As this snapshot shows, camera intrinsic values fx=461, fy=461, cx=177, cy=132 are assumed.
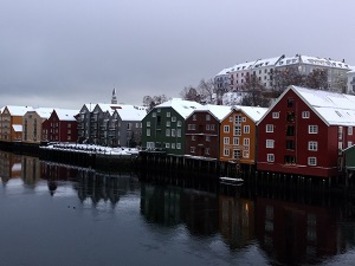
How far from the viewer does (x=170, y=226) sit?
98.6ft

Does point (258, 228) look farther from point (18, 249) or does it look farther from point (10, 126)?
point (10, 126)

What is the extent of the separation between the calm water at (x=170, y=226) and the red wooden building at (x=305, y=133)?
3425mm

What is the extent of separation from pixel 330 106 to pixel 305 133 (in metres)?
4.50

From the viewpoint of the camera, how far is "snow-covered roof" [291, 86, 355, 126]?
1761 inches

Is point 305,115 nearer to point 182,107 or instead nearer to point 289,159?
point 289,159

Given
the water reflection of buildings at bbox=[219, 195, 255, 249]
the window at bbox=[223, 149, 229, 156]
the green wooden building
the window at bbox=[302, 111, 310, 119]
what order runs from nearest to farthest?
the water reflection of buildings at bbox=[219, 195, 255, 249]
the window at bbox=[302, 111, 310, 119]
the window at bbox=[223, 149, 229, 156]
the green wooden building

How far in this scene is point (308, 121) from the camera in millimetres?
45062

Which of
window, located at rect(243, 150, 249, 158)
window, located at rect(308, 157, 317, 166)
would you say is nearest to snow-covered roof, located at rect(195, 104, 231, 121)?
window, located at rect(243, 150, 249, 158)

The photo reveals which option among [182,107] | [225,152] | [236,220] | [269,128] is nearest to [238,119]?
[225,152]

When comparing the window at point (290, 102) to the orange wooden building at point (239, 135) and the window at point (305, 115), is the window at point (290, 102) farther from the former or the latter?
the orange wooden building at point (239, 135)

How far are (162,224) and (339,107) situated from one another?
26.7 m

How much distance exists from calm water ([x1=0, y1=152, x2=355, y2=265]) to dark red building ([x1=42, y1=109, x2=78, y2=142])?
1972 inches

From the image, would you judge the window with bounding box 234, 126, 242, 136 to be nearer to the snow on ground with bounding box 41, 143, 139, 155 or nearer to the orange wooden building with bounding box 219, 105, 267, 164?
the orange wooden building with bounding box 219, 105, 267, 164

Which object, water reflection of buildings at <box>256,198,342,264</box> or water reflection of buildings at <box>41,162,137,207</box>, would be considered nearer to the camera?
water reflection of buildings at <box>256,198,342,264</box>
